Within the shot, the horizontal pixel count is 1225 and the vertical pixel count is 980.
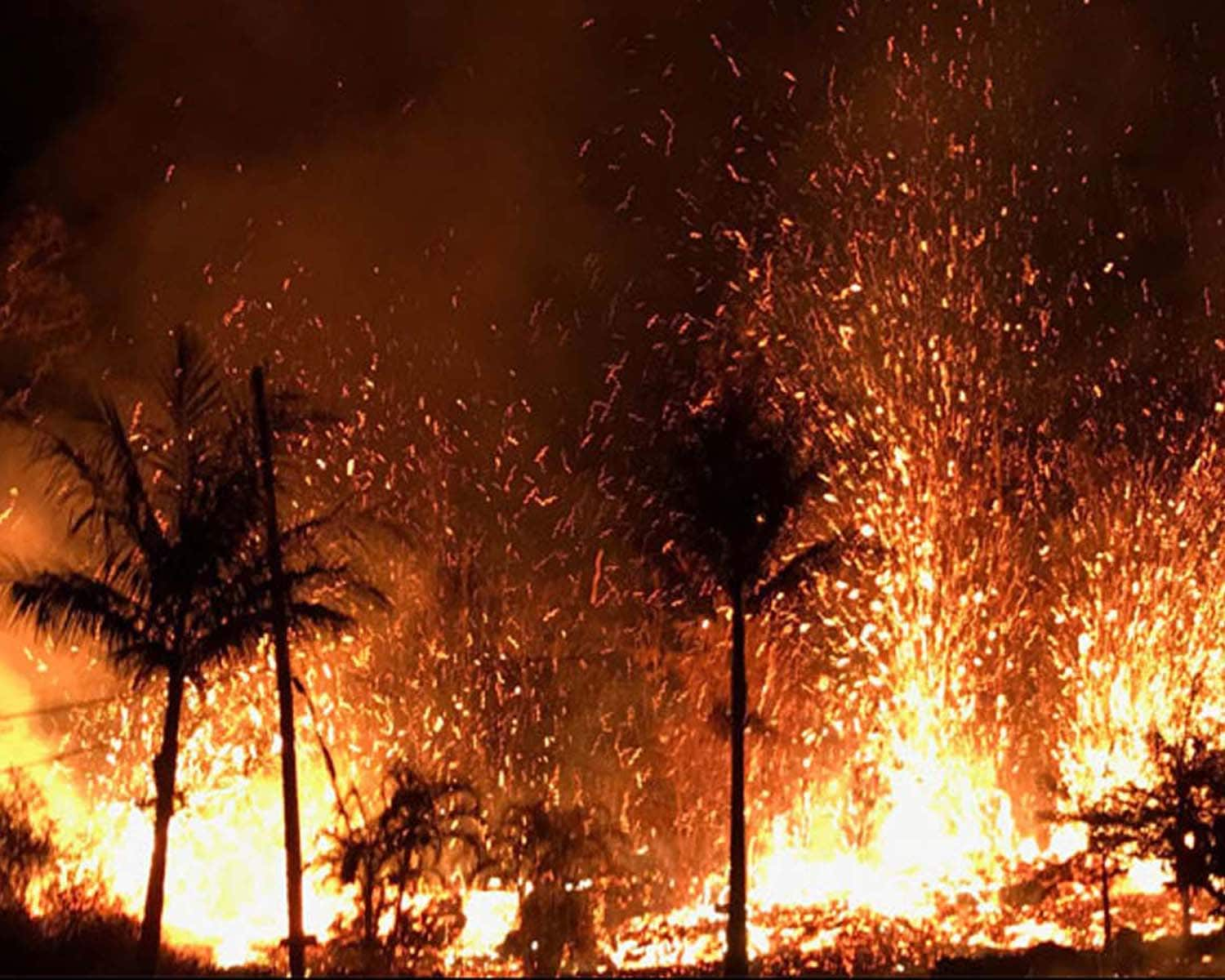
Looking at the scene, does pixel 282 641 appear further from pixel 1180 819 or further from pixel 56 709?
pixel 56 709

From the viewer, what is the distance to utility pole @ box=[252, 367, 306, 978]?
22672 mm

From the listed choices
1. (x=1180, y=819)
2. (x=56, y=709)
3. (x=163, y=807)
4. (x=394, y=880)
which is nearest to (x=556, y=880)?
(x=394, y=880)

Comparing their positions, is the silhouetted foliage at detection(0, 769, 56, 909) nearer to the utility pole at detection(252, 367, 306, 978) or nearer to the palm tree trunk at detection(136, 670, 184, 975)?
the palm tree trunk at detection(136, 670, 184, 975)

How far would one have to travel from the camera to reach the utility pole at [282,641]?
22672 millimetres

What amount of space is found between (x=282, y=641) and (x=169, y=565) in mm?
1777

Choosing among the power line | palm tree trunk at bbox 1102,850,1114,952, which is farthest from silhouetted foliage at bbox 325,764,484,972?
palm tree trunk at bbox 1102,850,1114,952

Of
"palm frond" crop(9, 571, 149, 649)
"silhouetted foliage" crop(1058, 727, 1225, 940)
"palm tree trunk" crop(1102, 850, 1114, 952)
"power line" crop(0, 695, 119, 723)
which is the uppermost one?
"power line" crop(0, 695, 119, 723)

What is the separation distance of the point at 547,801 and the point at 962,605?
1516 centimetres

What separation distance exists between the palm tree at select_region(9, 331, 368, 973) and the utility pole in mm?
220

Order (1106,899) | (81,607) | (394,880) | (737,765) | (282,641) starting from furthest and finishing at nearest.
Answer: (394,880) < (1106,899) < (737,765) < (282,641) < (81,607)

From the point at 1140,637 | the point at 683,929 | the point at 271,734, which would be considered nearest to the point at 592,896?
the point at 683,929

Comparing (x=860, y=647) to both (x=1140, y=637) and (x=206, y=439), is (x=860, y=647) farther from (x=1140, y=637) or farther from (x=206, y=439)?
(x=206, y=439)

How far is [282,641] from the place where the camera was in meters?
23.1

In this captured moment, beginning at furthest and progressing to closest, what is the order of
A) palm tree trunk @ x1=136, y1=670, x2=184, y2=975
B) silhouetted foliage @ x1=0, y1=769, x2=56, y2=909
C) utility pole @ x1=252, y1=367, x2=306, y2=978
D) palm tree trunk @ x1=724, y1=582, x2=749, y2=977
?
silhouetted foliage @ x1=0, y1=769, x2=56, y2=909 → palm tree trunk @ x1=724, y1=582, x2=749, y2=977 → utility pole @ x1=252, y1=367, x2=306, y2=978 → palm tree trunk @ x1=136, y1=670, x2=184, y2=975
